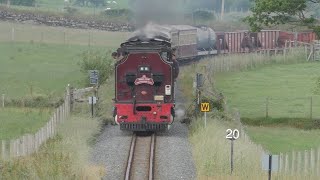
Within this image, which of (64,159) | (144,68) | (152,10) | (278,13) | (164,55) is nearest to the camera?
(64,159)

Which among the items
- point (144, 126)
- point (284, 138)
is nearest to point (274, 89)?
point (284, 138)

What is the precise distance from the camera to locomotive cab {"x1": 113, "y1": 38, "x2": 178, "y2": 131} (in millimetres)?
30328

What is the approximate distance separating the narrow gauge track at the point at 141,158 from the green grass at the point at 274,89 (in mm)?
10675

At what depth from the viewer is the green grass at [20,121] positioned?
33.5 m

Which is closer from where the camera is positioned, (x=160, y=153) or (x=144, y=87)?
(x=160, y=153)

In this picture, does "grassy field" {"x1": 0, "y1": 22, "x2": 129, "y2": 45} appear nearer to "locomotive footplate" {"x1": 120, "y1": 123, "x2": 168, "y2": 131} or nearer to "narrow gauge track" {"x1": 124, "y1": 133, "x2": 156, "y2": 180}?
"locomotive footplate" {"x1": 120, "y1": 123, "x2": 168, "y2": 131}

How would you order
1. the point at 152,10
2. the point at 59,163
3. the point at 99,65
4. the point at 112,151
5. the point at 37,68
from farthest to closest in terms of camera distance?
the point at 37,68 < the point at 99,65 < the point at 152,10 < the point at 112,151 < the point at 59,163

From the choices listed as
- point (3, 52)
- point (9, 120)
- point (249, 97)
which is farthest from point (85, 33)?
point (9, 120)

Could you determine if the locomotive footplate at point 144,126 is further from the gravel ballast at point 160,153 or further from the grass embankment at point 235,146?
the grass embankment at point 235,146

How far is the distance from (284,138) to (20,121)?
11.9 m

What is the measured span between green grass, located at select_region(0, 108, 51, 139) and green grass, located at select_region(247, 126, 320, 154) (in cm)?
922

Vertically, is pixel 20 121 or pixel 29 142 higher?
pixel 29 142

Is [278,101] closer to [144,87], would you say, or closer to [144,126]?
[144,126]

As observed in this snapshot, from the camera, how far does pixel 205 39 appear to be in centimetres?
6950
